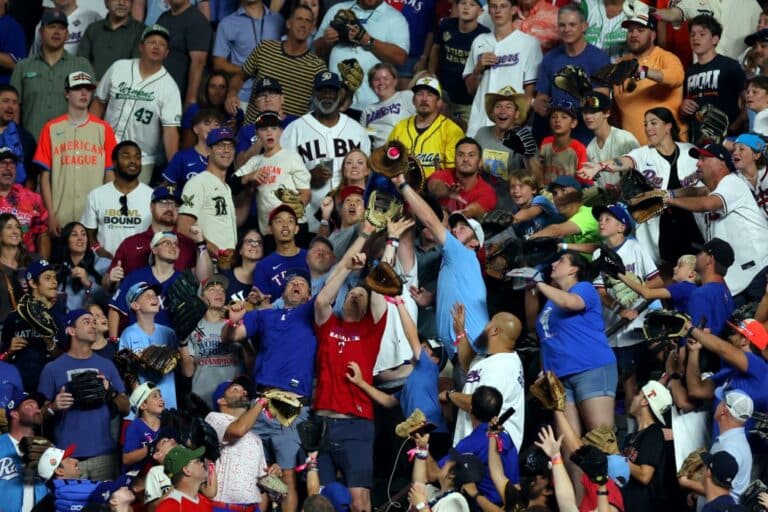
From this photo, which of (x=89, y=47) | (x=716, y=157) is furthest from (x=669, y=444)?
(x=89, y=47)

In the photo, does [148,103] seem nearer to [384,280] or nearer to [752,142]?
[384,280]

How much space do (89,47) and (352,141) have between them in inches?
137

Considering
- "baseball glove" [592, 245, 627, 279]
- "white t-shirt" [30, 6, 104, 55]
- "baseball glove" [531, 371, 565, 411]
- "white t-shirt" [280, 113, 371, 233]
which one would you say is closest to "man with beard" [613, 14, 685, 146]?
"white t-shirt" [280, 113, 371, 233]

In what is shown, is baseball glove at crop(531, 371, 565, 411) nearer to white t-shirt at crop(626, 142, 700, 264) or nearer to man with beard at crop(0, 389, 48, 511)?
white t-shirt at crop(626, 142, 700, 264)

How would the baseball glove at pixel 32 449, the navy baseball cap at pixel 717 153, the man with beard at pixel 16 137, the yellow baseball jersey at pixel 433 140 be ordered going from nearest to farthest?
the baseball glove at pixel 32 449 → the navy baseball cap at pixel 717 153 → the yellow baseball jersey at pixel 433 140 → the man with beard at pixel 16 137

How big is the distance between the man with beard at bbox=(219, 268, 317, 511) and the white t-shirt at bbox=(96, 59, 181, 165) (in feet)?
11.8

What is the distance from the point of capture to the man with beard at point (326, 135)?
1706cm

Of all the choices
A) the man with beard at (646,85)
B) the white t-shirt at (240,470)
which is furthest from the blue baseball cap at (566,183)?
the white t-shirt at (240,470)

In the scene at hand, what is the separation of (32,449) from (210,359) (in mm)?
1778

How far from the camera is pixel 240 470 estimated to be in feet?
45.6

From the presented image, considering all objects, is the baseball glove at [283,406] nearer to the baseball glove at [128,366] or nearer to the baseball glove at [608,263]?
the baseball glove at [128,366]

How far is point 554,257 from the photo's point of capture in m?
14.5

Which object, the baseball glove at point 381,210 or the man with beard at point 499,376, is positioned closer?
the man with beard at point 499,376

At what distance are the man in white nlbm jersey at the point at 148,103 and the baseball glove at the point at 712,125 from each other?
514 centimetres
